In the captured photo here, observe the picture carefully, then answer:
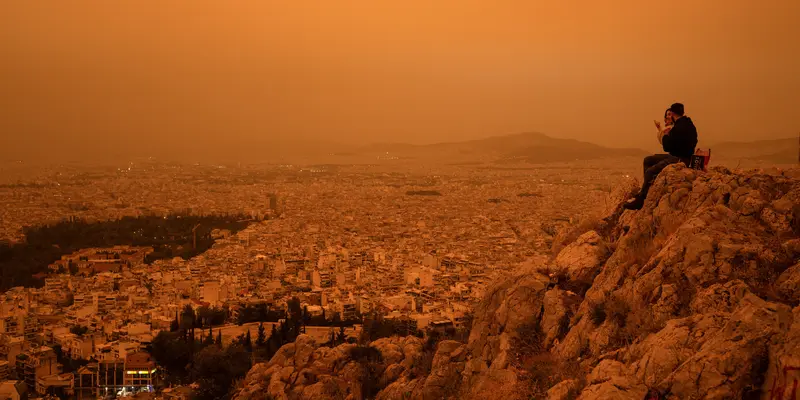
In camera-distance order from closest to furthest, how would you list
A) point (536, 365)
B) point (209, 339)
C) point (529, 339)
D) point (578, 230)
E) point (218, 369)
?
point (536, 365), point (529, 339), point (578, 230), point (218, 369), point (209, 339)

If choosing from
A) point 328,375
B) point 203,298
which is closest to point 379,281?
point 203,298

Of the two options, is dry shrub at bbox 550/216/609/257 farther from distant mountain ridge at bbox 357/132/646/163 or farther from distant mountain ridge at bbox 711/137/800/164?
distant mountain ridge at bbox 357/132/646/163

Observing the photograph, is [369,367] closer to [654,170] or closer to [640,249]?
[640,249]

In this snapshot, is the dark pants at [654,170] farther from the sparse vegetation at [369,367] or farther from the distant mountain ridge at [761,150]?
the distant mountain ridge at [761,150]

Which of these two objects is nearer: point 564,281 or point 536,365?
point 536,365

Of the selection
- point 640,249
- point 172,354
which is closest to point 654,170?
point 640,249

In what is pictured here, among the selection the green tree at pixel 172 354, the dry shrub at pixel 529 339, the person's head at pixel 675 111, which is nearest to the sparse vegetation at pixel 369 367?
the dry shrub at pixel 529 339

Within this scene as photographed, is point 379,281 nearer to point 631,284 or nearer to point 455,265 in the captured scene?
point 455,265
